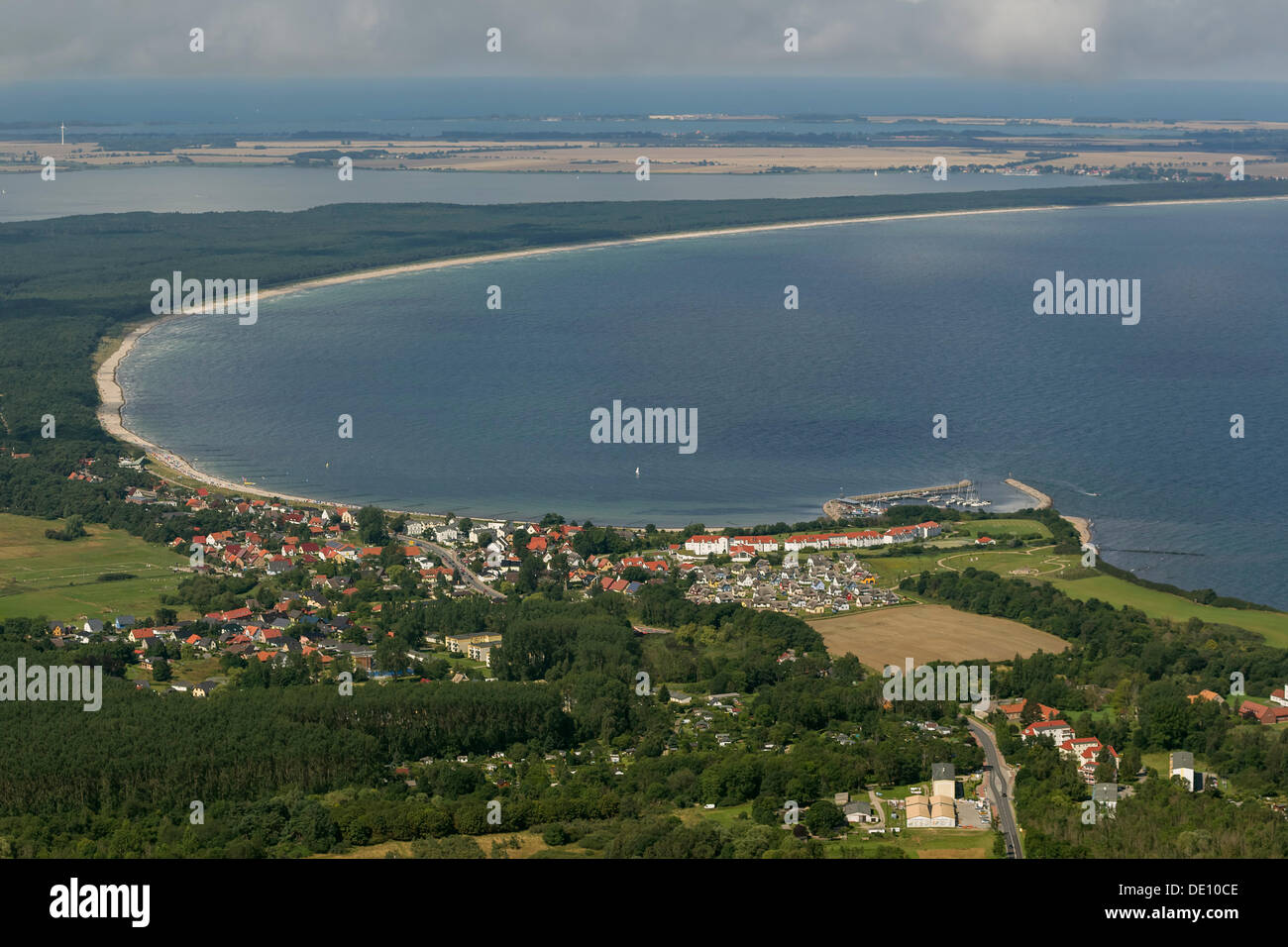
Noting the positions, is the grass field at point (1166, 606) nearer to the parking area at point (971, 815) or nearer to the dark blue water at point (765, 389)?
the dark blue water at point (765, 389)

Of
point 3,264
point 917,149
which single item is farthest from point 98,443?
point 917,149

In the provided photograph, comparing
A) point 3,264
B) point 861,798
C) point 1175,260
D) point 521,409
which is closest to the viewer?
point 861,798

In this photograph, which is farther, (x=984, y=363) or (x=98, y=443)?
(x=984, y=363)

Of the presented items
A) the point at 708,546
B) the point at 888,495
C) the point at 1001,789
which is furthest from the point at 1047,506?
the point at 1001,789

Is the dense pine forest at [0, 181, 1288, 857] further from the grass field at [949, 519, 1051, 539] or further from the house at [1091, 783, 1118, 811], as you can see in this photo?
the grass field at [949, 519, 1051, 539]

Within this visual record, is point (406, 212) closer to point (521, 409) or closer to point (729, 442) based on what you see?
point (521, 409)
